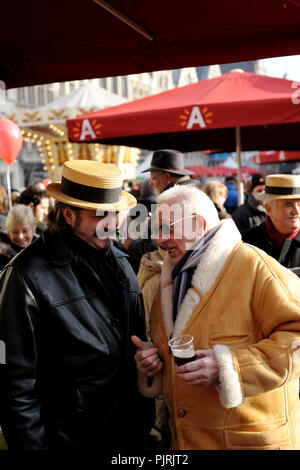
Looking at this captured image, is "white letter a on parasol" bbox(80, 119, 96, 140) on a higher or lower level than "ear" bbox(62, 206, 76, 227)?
higher

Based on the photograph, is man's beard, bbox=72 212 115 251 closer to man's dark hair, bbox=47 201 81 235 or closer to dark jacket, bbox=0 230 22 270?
man's dark hair, bbox=47 201 81 235

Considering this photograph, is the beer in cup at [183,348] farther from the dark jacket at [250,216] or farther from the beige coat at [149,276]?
the dark jacket at [250,216]

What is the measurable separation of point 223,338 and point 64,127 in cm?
1284

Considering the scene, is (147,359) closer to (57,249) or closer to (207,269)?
(207,269)

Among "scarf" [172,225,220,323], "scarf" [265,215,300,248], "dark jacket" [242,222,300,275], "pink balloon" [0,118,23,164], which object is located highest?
"pink balloon" [0,118,23,164]

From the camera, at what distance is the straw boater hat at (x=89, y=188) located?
200cm

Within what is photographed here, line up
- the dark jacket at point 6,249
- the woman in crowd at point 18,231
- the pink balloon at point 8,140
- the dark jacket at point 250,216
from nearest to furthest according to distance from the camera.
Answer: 1. the dark jacket at point 6,249
2. the woman in crowd at point 18,231
3. the dark jacket at point 250,216
4. the pink balloon at point 8,140

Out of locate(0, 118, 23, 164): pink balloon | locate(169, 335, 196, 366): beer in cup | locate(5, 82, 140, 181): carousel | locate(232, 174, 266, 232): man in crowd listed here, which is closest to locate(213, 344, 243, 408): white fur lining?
locate(169, 335, 196, 366): beer in cup

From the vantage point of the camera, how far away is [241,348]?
6.23ft

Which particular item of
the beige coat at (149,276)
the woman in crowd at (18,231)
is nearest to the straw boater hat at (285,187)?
the beige coat at (149,276)

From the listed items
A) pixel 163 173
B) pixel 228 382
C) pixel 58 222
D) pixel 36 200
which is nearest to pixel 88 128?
pixel 36 200

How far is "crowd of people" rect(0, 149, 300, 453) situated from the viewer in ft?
5.98

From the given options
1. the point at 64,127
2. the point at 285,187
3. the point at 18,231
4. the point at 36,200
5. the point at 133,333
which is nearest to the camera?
the point at 133,333
